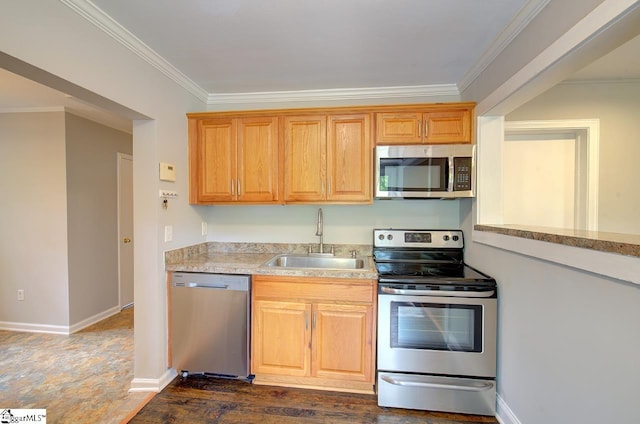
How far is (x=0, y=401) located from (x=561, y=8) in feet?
13.6

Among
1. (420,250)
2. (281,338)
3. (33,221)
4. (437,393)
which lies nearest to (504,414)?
(437,393)

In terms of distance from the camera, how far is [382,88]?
248 cm

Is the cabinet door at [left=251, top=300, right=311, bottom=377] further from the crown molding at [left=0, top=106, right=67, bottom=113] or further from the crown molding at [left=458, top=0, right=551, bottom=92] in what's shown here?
the crown molding at [left=0, top=106, right=67, bottom=113]

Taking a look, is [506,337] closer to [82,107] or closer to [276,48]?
[276,48]

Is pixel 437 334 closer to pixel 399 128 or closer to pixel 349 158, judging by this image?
pixel 349 158

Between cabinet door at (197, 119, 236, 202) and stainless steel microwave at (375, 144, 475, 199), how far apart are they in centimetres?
132

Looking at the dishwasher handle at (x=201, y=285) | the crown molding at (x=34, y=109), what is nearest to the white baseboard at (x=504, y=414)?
the dishwasher handle at (x=201, y=285)

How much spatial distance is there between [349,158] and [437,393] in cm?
186

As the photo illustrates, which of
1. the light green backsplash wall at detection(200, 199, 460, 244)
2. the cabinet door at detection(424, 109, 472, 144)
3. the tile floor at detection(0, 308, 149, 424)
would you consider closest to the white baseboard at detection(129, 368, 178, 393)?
the tile floor at detection(0, 308, 149, 424)

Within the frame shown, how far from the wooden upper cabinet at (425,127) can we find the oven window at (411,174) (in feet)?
0.66

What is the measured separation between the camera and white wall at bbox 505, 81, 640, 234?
221cm

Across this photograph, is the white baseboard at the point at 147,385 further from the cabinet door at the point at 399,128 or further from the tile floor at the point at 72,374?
the cabinet door at the point at 399,128

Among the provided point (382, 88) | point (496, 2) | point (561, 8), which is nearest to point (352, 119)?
point (382, 88)

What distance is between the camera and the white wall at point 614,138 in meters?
2.21
